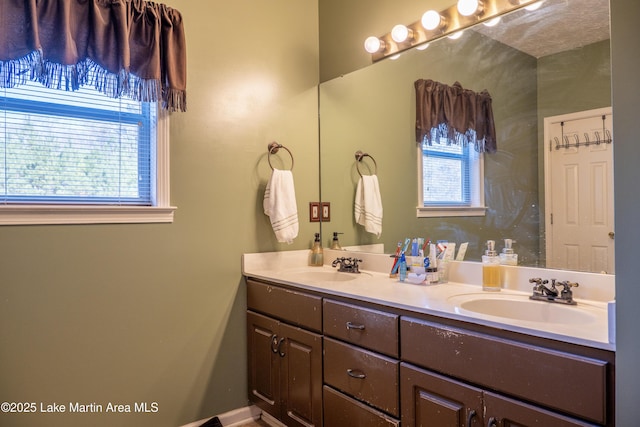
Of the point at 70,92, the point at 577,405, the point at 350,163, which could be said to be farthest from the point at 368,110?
the point at 577,405

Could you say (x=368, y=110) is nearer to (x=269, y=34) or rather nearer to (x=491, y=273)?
(x=269, y=34)

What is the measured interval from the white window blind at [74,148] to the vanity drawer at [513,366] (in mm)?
1443

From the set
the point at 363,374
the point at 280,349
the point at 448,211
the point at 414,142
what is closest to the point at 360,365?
the point at 363,374

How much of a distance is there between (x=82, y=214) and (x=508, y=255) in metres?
1.83

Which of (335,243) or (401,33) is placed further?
(335,243)

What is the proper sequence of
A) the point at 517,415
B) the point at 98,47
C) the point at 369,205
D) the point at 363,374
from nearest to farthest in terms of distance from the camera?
1. the point at 517,415
2. the point at 363,374
3. the point at 98,47
4. the point at 369,205

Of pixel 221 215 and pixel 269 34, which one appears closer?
pixel 221 215

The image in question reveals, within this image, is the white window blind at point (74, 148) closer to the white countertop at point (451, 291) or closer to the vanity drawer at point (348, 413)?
the white countertop at point (451, 291)

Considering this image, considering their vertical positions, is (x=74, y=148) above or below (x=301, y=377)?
above

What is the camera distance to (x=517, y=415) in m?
1.12

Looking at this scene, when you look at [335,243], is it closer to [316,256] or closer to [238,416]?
[316,256]

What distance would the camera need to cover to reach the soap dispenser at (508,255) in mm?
1695

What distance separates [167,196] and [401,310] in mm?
1264

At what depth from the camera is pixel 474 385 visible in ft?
4.03
